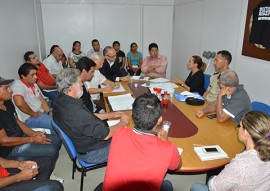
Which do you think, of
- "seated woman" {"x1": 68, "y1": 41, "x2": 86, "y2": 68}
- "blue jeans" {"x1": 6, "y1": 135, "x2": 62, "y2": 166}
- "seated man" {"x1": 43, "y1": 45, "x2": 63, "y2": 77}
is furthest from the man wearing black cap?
"seated woman" {"x1": 68, "y1": 41, "x2": 86, "y2": 68}

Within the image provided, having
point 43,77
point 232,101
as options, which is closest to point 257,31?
point 232,101

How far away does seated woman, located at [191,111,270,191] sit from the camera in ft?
4.23

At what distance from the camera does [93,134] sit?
6.32 feet

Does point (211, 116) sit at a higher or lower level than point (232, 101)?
lower

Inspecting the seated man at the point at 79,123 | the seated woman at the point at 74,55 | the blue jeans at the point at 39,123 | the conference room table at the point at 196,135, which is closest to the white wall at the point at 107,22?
the seated woman at the point at 74,55

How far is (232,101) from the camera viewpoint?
2.24 meters

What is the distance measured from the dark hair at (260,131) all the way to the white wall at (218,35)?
88.0 inches

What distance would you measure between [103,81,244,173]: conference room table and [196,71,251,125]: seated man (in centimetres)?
9

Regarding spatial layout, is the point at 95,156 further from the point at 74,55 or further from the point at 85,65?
the point at 74,55

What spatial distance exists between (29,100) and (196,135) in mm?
2260

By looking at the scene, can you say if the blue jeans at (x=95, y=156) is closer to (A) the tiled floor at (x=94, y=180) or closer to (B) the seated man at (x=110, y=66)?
(A) the tiled floor at (x=94, y=180)

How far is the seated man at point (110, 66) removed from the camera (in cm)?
389

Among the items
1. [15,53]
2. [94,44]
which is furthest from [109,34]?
[15,53]

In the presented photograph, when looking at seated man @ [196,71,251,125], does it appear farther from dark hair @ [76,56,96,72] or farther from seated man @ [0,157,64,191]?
seated man @ [0,157,64,191]
